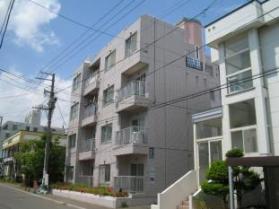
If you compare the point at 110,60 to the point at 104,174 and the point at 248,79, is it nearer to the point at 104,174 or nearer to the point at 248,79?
the point at 104,174

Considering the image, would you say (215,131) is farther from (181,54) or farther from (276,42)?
(181,54)

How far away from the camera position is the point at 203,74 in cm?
2720

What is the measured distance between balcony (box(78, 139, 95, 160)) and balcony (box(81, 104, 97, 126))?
5.51ft

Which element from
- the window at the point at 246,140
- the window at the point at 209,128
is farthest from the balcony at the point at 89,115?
the window at the point at 246,140

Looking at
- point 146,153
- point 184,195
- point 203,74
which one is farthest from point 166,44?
point 184,195

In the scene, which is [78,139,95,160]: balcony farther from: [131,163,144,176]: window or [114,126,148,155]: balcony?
[131,163,144,176]: window

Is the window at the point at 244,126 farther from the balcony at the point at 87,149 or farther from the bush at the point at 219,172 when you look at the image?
the balcony at the point at 87,149

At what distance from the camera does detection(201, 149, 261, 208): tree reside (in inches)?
535

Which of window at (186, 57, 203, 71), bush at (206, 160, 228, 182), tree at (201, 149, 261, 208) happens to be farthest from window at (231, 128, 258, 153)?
window at (186, 57, 203, 71)

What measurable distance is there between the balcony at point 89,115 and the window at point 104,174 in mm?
4621

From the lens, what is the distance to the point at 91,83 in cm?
3180

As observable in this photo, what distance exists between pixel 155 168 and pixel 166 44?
9581 millimetres

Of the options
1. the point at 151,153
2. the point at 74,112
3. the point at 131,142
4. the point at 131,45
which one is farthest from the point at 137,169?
the point at 74,112

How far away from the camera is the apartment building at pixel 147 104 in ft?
72.8
